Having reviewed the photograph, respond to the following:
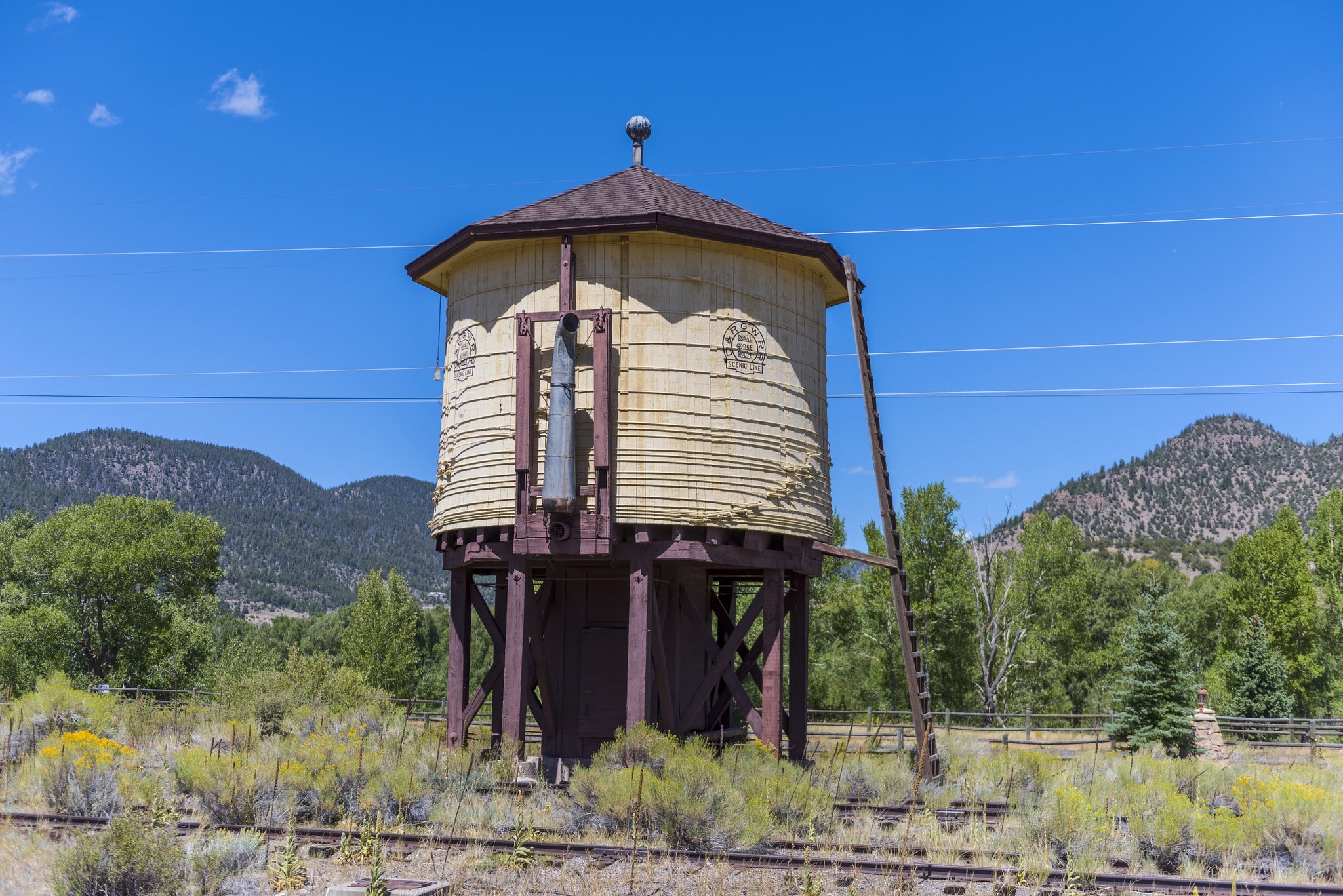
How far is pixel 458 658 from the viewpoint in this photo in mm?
19109

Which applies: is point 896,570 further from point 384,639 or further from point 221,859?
point 384,639

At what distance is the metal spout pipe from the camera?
52.4 feet

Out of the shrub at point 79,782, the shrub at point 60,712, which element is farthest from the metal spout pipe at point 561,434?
the shrub at point 60,712

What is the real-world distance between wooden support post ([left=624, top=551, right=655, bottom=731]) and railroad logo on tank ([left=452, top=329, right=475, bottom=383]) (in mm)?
4537

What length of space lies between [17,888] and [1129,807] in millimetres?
11925

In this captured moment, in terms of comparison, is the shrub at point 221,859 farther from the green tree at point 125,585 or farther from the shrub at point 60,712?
the green tree at point 125,585

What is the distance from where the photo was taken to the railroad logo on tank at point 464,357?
18000 millimetres

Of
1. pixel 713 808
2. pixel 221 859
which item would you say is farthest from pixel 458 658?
pixel 221 859

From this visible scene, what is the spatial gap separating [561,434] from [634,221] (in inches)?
137

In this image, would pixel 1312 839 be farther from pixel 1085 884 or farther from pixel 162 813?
pixel 162 813

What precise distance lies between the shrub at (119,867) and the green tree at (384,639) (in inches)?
1546

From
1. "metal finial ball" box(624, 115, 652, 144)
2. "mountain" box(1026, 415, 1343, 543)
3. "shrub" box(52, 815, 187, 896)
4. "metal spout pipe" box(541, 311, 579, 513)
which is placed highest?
"mountain" box(1026, 415, 1343, 543)

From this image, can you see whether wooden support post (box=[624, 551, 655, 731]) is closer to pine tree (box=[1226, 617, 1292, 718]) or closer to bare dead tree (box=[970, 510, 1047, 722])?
bare dead tree (box=[970, 510, 1047, 722])

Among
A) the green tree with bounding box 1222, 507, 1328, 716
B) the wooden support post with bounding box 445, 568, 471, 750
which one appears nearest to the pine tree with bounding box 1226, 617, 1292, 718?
the green tree with bounding box 1222, 507, 1328, 716
